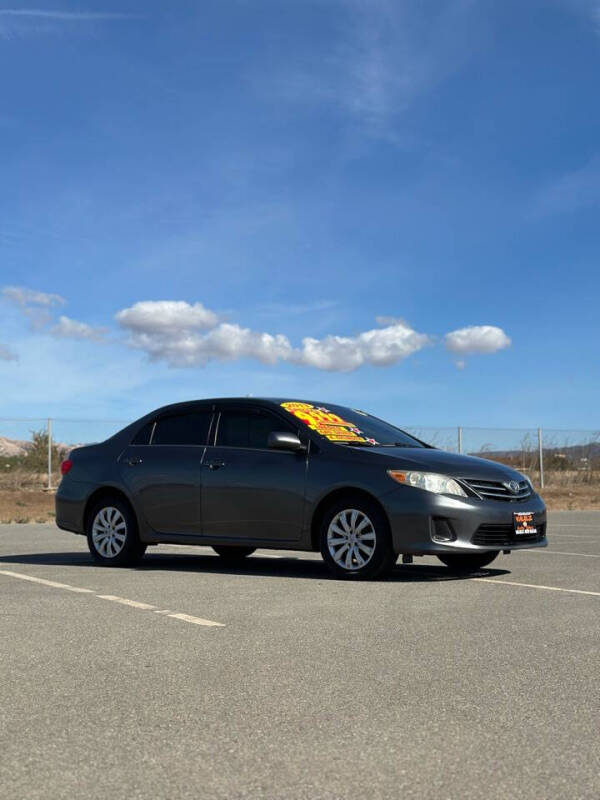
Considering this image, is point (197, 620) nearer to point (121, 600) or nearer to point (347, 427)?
point (121, 600)

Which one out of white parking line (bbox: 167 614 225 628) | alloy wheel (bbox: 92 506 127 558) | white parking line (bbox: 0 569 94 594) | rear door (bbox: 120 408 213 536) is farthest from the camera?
alloy wheel (bbox: 92 506 127 558)

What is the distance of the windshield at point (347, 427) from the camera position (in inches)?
399

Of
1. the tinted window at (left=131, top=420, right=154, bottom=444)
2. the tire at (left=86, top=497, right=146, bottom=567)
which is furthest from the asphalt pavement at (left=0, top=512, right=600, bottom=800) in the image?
the tinted window at (left=131, top=420, right=154, bottom=444)

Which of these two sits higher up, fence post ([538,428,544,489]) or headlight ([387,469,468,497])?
fence post ([538,428,544,489])

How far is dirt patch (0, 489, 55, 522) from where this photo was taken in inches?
976

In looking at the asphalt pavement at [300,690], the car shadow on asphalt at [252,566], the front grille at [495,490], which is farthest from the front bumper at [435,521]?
the car shadow on asphalt at [252,566]

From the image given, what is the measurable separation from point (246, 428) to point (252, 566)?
1.53 m

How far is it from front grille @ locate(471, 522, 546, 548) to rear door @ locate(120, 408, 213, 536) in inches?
Answer: 110

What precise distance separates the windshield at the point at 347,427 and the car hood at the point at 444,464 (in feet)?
1.13

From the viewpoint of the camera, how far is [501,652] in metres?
5.89

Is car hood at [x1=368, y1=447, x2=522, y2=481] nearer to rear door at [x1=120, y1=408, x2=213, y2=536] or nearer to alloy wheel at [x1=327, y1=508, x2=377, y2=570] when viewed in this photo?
alloy wheel at [x1=327, y1=508, x2=377, y2=570]

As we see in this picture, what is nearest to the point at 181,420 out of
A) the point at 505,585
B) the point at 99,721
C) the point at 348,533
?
the point at 348,533

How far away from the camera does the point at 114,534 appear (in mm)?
11062

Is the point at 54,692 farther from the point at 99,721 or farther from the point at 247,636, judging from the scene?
the point at 247,636
